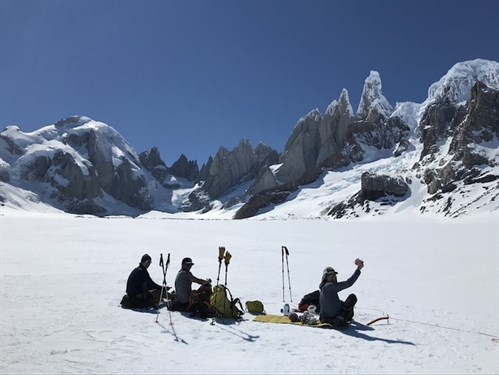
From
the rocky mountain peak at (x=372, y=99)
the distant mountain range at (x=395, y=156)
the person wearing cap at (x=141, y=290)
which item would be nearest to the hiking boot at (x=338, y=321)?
the person wearing cap at (x=141, y=290)

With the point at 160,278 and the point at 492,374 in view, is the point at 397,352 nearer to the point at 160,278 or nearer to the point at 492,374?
the point at 492,374

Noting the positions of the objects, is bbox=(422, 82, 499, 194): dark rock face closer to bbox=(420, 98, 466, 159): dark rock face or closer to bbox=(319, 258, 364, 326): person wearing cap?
bbox=(420, 98, 466, 159): dark rock face

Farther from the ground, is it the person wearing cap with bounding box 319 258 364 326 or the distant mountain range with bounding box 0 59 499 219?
the distant mountain range with bounding box 0 59 499 219

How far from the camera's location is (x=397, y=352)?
838 centimetres

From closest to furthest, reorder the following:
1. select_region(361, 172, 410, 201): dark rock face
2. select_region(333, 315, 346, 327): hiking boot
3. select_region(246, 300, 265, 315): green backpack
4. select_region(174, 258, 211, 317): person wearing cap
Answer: select_region(333, 315, 346, 327): hiking boot → select_region(174, 258, 211, 317): person wearing cap → select_region(246, 300, 265, 315): green backpack → select_region(361, 172, 410, 201): dark rock face

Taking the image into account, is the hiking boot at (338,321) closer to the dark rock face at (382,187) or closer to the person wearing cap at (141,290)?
the person wearing cap at (141,290)

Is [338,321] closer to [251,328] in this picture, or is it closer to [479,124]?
[251,328]

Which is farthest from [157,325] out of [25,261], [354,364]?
[25,261]

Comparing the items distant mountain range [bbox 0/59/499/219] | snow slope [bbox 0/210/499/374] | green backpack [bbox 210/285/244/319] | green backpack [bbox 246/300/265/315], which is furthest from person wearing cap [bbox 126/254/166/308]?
distant mountain range [bbox 0/59/499/219]

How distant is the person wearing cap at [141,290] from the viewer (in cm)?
1177

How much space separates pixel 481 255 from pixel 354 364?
1934 cm

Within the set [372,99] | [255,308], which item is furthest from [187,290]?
[372,99]

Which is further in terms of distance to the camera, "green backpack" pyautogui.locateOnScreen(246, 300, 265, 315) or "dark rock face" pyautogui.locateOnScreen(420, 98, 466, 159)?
"dark rock face" pyautogui.locateOnScreen(420, 98, 466, 159)

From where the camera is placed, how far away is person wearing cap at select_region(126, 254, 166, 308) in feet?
38.6
